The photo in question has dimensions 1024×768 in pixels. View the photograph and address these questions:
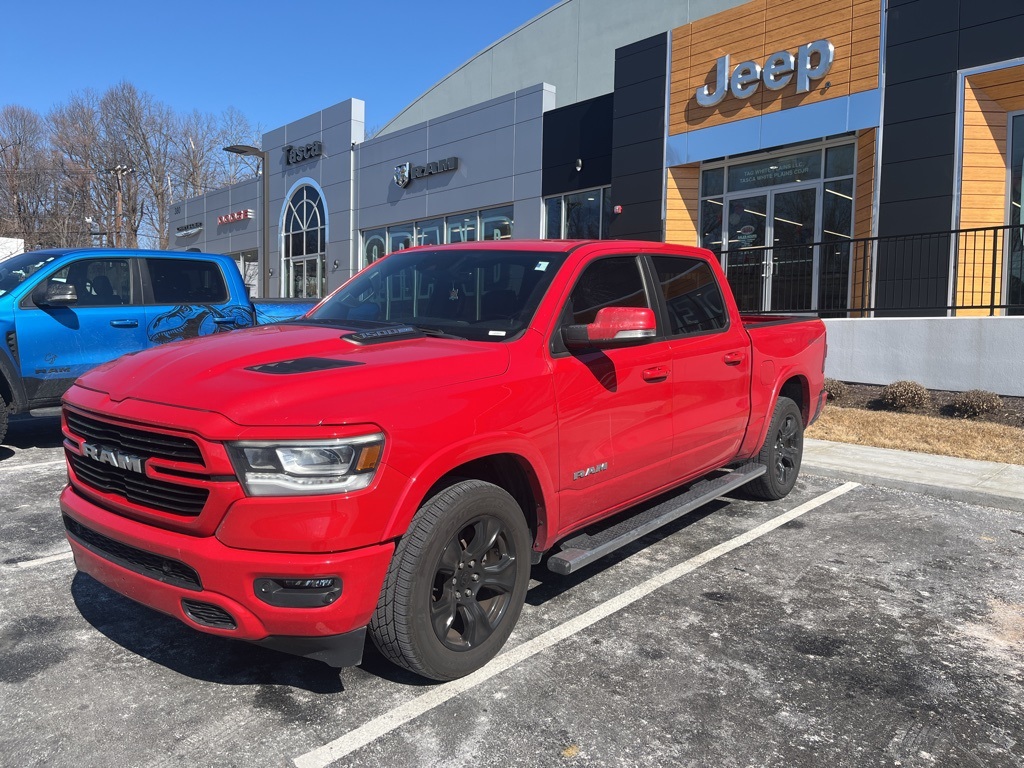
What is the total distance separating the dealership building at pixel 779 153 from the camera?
12.3 meters

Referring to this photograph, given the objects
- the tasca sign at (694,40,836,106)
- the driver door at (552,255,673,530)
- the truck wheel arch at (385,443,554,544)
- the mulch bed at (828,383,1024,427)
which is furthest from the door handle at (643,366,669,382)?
the tasca sign at (694,40,836,106)

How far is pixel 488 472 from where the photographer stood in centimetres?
360

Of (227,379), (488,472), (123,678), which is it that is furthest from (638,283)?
(123,678)

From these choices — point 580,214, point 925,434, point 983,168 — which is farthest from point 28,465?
point 580,214

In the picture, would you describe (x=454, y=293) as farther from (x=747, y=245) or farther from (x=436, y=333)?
(x=747, y=245)

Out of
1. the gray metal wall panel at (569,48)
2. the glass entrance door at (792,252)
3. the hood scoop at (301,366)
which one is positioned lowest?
the hood scoop at (301,366)

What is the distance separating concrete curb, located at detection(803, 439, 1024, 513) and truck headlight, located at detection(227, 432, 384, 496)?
597 cm

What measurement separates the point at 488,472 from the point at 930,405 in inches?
356

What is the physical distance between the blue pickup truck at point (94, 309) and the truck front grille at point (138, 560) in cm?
466

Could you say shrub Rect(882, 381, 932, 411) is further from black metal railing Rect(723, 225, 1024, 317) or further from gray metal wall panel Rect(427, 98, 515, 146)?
gray metal wall panel Rect(427, 98, 515, 146)

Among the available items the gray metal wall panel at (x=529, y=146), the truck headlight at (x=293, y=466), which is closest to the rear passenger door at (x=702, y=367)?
the truck headlight at (x=293, y=466)

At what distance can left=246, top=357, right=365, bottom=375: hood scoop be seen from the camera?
311 cm

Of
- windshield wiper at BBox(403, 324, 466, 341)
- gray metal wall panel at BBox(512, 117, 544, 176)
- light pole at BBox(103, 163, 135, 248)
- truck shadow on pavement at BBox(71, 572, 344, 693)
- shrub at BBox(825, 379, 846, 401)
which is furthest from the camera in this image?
light pole at BBox(103, 163, 135, 248)

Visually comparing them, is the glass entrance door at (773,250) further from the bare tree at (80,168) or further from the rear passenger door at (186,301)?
the bare tree at (80,168)
